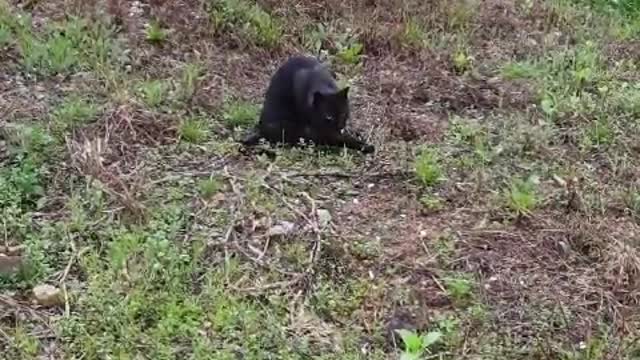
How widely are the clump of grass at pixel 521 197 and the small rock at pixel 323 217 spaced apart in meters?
0.84

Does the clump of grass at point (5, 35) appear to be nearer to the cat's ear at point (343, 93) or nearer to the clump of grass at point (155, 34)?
the clump of grass at point (155, 34)

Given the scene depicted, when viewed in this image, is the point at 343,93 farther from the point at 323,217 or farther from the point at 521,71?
the point at 521,71

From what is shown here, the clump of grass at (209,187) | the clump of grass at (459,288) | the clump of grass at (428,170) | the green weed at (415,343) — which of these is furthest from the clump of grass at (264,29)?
the green weed at (415,343)

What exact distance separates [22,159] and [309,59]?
62.5 inches

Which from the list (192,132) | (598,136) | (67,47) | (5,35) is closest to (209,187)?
(192,132)

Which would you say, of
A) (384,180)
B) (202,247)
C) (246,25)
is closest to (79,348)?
(202,247)

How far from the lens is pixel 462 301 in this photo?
12.2 feet

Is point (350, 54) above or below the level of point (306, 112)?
below

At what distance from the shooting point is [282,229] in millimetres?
4070

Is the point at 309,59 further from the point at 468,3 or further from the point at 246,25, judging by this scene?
the point at 468,3

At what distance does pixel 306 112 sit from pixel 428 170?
73 cm

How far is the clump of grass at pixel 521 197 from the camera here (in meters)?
4.29

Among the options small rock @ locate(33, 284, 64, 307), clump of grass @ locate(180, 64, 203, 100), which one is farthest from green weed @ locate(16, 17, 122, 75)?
small rock @ locate(33, 284, 64, 307)

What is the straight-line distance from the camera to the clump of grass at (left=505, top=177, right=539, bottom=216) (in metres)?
4.29
